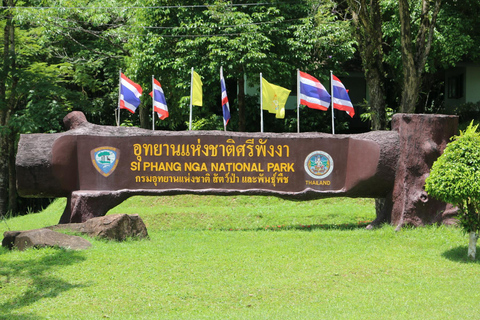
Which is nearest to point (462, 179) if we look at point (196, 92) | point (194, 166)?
point (194, 166)

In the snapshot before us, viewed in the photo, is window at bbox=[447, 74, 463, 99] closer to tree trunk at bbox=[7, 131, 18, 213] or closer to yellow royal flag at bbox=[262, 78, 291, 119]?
yellow royal flag at bbox=[262, 78, 291, 119]

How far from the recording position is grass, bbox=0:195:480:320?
23.7 feet

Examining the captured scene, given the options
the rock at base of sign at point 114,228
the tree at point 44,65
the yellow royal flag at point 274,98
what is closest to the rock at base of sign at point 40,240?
the rock at base of sign at point 114,228

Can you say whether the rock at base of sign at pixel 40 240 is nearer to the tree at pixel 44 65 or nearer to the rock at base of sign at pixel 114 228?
the rock at base of sign at pixel 114 228

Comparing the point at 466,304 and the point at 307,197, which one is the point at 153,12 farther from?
the point at 466,304

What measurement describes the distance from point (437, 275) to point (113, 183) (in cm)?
682

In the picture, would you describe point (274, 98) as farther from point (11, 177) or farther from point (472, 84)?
point (472, 84)

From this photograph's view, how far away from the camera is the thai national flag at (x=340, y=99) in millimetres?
13203

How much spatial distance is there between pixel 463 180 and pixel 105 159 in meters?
7.18

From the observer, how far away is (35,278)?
8242mm

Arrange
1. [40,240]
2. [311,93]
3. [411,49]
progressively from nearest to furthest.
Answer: [40,240] → [411,49] → [311,93]

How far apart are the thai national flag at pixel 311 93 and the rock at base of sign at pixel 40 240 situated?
6.04 metres

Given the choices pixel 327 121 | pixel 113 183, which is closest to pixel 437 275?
pixel 113 183

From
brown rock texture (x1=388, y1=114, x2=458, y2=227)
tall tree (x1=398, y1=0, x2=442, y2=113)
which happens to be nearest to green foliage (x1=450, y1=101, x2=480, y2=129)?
tall tree (x1=398, y1=0, x2=442, y2=113)
